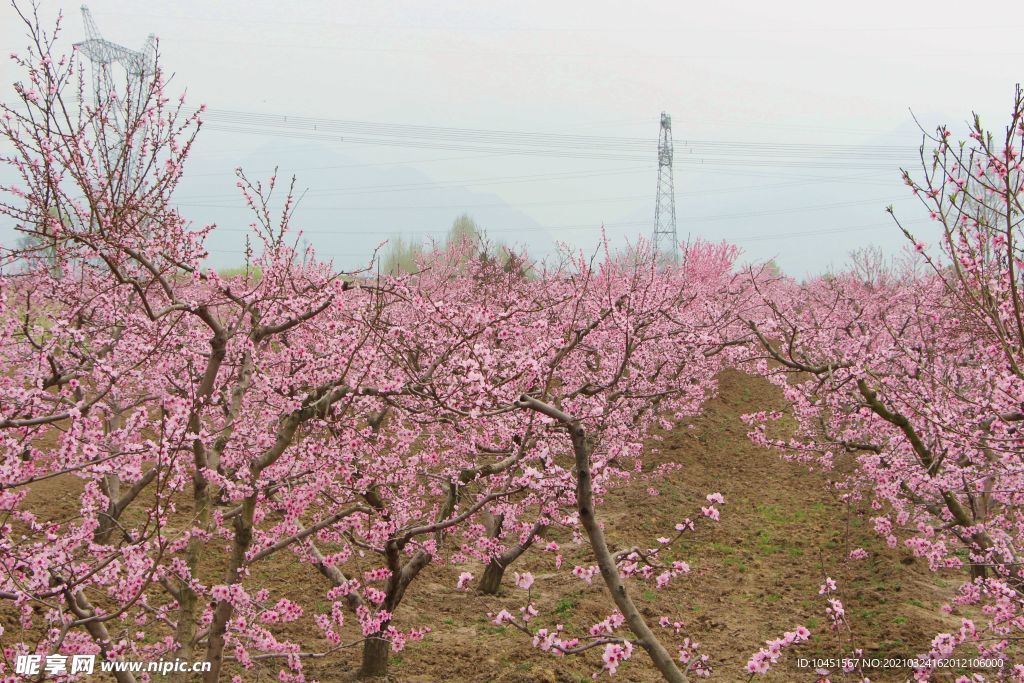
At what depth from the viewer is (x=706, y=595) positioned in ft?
38.0

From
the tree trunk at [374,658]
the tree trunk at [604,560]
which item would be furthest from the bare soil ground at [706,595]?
the tree trunk at [604,560]

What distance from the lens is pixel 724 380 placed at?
28.1 meters

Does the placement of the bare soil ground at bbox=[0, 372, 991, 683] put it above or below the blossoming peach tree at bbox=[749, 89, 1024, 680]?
below

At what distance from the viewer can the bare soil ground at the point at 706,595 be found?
29.6ft

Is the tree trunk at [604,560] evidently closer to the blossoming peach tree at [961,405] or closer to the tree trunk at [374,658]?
the blossoming peach tree at [961,405]

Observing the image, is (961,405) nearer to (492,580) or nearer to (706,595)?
(706,595)

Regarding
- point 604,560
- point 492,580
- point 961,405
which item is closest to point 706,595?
point 492,580

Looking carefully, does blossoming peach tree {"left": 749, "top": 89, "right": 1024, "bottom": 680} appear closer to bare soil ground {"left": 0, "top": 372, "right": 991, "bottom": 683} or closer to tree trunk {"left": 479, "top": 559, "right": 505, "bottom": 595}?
bare soil ground {"left": 0, "top": 372, "right": 991, "bottom": 683}

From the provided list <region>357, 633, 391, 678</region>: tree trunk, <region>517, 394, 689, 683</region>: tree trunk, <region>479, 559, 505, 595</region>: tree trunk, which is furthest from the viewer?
<region>479, 559, 505, 595</region>: tree trunk

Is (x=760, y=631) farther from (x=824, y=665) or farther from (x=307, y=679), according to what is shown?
(x=307, y=679)

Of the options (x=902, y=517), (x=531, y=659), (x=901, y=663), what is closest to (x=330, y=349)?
(x=531, y=659)

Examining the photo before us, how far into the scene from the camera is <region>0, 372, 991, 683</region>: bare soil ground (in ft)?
29.6

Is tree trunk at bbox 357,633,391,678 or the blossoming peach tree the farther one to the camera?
tree trunk at bbox 357,633,391,678

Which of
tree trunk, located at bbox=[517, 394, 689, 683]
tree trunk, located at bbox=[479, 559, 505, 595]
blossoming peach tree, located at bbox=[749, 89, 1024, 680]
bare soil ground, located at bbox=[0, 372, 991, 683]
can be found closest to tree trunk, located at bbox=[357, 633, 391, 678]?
bare soil ground, located at bbox=[0, 372, 991, 683]
